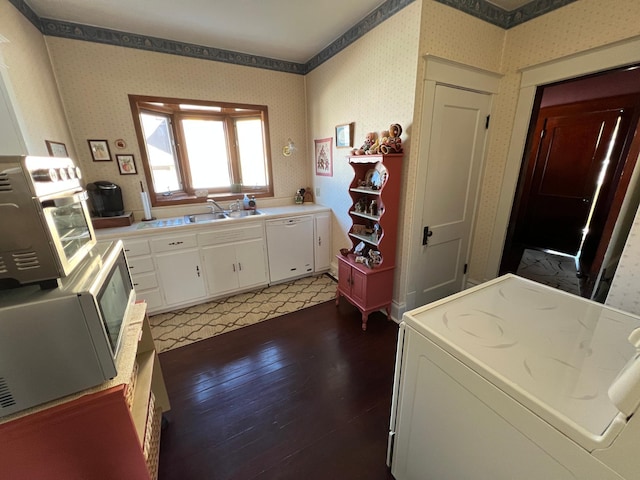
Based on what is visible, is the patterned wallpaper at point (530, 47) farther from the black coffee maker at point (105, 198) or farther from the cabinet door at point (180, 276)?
the black coffee maker at point (105, 198)

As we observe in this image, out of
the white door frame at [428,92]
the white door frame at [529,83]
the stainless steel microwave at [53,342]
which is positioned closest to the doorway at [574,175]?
the white door frame at [529,83]

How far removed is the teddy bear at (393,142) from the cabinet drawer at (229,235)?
5.35 feet

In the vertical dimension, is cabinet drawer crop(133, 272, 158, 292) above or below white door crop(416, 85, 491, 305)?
below

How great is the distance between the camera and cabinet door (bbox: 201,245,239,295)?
280 cm

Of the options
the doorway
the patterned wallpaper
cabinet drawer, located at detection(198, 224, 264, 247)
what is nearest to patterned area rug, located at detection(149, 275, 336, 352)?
cabinet drawer, located at detection(198, 224, 264, 247)

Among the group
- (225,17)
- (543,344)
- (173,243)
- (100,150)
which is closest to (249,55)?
(225,17)

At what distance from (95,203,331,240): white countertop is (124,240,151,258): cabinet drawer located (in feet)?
0.25

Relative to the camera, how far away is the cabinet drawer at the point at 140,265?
246 centimetres

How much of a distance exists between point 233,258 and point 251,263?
0.73 feet

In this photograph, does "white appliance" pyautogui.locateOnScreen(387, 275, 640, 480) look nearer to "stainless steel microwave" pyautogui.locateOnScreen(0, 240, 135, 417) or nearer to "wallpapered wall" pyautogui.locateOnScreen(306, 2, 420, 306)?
"stainless steel microwave" pyautogui.locateOnScreen(0, 240, 135, 417)

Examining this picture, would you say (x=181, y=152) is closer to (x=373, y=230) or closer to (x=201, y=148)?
(x=201, y=148)

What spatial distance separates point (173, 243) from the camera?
2.59m

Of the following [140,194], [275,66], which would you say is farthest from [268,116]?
[140,194]

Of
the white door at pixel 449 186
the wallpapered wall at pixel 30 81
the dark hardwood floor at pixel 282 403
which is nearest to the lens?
the dark hardwood floor at pixel 282 403
